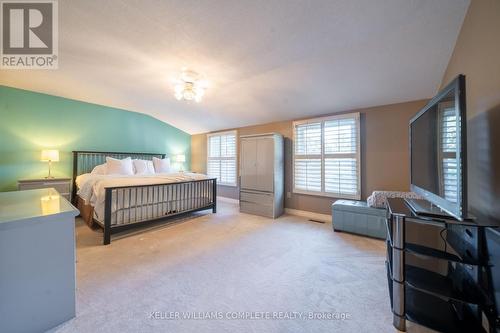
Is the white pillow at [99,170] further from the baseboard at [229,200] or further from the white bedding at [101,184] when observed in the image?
the baseboard at [229,200]

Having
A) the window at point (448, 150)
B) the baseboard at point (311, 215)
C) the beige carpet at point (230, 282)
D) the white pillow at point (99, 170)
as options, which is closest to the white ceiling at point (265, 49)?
the window at point (448, 150)

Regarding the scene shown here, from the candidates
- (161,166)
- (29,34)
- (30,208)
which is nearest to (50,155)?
(161,166)

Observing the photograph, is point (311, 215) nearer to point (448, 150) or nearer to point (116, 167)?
point (448, 150)

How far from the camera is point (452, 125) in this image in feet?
4.07

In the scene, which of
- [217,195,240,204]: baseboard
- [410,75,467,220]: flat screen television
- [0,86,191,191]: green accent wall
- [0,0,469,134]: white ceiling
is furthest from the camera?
[217,195,240,204]: baseboard

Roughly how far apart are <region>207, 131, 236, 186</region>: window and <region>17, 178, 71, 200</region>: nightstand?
3.33 metres

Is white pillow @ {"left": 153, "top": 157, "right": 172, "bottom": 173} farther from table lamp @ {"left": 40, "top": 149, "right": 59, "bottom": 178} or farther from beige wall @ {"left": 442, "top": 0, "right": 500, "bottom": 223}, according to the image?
beige wall @ {"left": 442, "top": 0, "right": 500, "bottom": 223}

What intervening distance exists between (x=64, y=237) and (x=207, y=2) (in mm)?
2236

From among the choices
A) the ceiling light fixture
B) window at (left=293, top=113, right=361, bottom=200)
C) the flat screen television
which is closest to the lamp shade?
the ceiling light fixture

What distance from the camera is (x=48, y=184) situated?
Result: 3781mm

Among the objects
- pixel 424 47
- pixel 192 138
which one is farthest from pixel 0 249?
pixel 192 138

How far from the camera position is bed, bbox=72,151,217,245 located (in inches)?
114

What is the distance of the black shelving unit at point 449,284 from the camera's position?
1.17 metres

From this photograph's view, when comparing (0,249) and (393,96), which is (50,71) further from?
(393,96)
